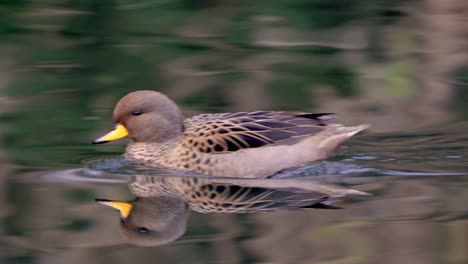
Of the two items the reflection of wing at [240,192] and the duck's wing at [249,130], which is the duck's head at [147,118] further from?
the reflection of wing at [240,192]

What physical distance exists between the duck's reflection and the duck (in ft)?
0.60

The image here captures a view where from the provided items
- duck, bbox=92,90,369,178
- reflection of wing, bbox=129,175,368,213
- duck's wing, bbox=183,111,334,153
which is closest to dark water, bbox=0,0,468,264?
reflection of wing, bbox=129,175,368,213

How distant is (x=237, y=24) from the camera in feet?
43.0

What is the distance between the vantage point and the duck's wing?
8.24 meters

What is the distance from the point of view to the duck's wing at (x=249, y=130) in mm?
8242

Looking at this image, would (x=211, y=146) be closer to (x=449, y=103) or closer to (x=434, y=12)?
(x=449, y=103)

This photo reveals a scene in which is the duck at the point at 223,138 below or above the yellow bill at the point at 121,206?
above

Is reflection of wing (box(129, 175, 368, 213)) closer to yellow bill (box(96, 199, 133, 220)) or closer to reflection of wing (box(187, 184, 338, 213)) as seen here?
reflection of wing (box(187, 184, 338, 213))

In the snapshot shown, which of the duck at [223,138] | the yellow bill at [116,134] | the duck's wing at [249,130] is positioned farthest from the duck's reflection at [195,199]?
the yellow bill at [116,134]

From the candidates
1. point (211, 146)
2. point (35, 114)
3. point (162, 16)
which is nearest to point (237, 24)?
point (162, 16)

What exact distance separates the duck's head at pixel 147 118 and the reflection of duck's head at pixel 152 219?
1.23m

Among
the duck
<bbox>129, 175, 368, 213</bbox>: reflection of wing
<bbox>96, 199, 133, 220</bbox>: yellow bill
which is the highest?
the duck

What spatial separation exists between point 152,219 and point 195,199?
56 cm

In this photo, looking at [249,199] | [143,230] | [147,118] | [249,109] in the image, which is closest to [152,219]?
[143,230]
